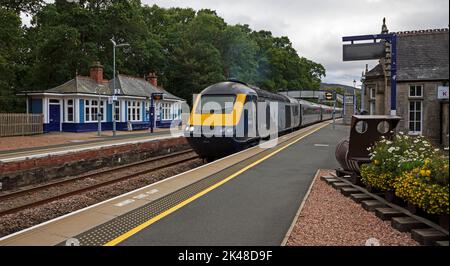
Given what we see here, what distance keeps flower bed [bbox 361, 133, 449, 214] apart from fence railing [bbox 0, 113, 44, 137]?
26.0m

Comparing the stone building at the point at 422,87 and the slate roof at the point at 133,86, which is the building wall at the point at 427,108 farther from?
the slate roof at the point at 133,86

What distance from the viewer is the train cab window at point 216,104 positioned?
15242mm

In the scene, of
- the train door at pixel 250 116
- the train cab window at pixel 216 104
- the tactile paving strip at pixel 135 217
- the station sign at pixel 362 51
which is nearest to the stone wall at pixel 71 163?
the train cab window at pixel 216 104

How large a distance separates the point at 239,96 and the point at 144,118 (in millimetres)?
27236

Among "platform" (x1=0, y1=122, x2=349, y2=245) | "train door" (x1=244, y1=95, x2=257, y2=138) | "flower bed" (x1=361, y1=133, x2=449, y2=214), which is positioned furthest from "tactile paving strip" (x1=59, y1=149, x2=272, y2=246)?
"train door" (x1=244, y1=95, x2=257, y2=138)

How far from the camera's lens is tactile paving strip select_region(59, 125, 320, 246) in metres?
5.80

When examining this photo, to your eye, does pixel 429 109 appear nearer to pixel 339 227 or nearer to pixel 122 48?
pixel 339 227

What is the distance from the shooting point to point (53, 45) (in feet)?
138

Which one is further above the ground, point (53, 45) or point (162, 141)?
point (53, 45)

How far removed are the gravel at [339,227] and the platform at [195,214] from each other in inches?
10.8

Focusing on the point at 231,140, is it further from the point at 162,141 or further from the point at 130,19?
the point at 130,19
